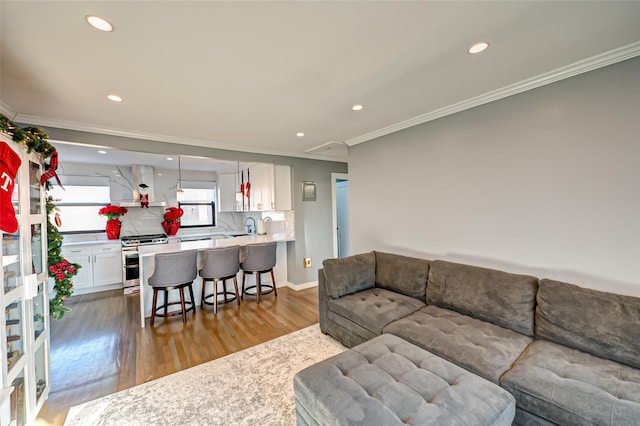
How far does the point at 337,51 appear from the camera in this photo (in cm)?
162

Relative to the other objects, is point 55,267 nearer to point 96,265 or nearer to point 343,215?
point 96,265

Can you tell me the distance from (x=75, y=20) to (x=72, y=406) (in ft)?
8.37

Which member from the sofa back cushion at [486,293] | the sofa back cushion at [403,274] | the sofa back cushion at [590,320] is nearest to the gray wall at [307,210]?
the sofa back cushion at [403,274]

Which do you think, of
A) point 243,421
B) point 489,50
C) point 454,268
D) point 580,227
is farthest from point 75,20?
point 580,227

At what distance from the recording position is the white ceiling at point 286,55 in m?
1.29

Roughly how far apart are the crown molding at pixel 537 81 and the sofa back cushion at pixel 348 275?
5.69 feet

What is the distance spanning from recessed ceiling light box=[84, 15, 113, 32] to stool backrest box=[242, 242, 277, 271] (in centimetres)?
273

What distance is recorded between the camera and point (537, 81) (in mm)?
2045

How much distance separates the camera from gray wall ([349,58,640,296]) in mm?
1759

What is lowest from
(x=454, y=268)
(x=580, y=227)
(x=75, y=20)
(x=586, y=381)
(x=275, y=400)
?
(x=275, y=400)

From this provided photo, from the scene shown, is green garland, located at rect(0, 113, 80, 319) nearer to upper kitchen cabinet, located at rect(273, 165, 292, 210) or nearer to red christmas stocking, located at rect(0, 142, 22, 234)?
red christmas stocking, located at rect(0, 142, 22, 234)

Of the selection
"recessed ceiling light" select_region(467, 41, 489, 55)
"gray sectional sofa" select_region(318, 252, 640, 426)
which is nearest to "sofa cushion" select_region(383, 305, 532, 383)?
"gray sectional sofa" select_region(318, 252, 640, 426)

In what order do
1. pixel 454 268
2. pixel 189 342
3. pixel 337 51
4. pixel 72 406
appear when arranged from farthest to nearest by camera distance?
pixel 189 342, pixel 454 268, pixel 72 406, pixel 337 51

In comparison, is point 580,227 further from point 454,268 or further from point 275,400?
point 275,400
